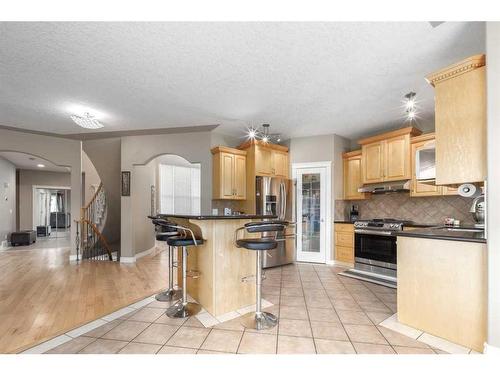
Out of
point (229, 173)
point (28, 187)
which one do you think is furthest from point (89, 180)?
point (229, 173)

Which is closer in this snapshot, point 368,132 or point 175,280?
point 175,280

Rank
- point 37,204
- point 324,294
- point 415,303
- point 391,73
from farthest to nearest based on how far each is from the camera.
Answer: point 37,204 → point 324,294 → point 391,73 → point 415,303

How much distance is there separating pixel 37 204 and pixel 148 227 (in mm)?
6063

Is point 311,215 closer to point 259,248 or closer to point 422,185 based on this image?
point 422,185

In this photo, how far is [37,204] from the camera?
8.94m

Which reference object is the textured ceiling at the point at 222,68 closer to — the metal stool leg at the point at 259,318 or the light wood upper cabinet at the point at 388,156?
the light wood upper cabinet at the point at 388,156

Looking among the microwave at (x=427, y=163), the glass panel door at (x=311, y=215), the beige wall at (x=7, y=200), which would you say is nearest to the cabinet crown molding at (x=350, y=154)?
the glass panel door at (x=311, y=215)

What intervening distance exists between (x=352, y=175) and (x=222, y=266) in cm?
352

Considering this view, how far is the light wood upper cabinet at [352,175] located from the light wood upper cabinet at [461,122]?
2743mm

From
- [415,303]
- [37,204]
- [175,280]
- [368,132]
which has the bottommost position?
[175,280]

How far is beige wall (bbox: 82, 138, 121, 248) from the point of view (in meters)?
6.09

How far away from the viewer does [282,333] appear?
222 cm
